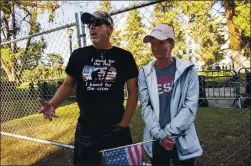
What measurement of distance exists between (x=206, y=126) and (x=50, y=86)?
3.14m

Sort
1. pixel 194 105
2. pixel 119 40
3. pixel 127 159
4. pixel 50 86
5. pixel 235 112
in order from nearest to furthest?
pixel 127 159 → pixel 194 105 → pixel 119 40 → pixel 50 86 → pixel 235 112

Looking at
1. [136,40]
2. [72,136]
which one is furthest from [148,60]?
[72,136]

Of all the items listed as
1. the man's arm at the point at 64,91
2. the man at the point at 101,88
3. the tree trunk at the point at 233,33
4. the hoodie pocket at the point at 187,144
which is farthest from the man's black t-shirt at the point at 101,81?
the tree trunk at the point at 233,33

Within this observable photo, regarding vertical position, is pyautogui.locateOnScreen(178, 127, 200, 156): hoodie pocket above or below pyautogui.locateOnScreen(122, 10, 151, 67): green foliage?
below

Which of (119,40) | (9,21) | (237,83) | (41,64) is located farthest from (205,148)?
(9,21)

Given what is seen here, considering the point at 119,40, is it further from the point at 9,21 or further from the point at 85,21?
the point at 9,21

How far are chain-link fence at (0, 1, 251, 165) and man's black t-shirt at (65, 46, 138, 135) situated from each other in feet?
2.69

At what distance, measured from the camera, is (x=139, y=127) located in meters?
5.94

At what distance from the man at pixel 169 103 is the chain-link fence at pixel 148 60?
95cm

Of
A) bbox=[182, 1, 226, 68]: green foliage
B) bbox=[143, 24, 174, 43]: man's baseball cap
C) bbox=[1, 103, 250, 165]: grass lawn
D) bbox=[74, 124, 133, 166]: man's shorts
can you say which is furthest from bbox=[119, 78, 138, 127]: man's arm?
bbox=[1, 103, 250, 165]: grass lawn

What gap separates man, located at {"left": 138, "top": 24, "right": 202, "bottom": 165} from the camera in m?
2.04

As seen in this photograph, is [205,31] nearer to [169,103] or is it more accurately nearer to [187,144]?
[169,103]

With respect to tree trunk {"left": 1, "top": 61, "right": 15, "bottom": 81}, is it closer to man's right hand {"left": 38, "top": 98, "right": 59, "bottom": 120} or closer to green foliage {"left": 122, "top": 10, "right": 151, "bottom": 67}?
green foliage {"left": 122, "top": 10, "right": 151, "bottom": 67}

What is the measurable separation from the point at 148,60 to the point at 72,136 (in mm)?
2490
